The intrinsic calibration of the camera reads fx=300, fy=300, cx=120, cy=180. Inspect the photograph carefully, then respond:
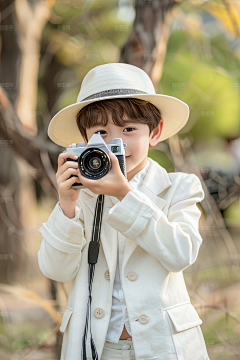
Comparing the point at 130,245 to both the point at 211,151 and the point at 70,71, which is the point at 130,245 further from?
the point at 70,71

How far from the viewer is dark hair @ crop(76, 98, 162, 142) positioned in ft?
2.65

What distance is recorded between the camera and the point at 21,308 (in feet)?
4.71

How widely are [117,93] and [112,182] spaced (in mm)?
277

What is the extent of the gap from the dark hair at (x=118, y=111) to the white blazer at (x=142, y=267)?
188 millimetres

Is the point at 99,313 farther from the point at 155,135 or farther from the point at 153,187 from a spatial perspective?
the point at 155,135

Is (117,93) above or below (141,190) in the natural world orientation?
above

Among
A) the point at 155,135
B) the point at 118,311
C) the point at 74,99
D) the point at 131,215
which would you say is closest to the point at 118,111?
the point at 155,135

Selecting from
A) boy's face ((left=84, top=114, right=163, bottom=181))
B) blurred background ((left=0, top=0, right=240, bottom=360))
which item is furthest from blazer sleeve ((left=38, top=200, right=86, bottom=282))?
blurred background ((left=0, top=0, right=240, bottom=360))

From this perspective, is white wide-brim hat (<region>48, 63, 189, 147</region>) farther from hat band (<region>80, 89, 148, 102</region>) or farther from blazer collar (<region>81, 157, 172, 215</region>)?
blazer collar (<region>81, 157, 172, 215</region>)

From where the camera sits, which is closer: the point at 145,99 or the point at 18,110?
the point at 145,99

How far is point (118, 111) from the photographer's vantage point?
32.0 inches

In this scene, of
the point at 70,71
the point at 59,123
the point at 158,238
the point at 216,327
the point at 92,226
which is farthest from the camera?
the point at 70,71

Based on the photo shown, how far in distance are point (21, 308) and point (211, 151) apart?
3.86 feet

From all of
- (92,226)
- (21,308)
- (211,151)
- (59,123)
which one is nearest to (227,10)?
(211,151)
